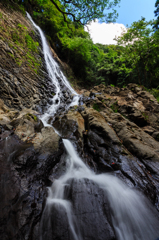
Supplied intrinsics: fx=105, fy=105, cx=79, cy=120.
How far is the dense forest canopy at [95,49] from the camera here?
833cm

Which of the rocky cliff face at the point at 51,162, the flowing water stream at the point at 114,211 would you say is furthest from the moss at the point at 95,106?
the flowing water stream at the point at 114,211

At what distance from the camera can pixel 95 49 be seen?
24734 mm

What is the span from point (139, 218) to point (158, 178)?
1721 mm

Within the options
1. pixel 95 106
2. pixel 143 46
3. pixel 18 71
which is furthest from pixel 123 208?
pixel 143 46

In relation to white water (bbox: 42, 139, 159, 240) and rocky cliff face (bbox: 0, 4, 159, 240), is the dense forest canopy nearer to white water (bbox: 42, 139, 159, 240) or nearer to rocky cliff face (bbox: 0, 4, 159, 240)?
rocky cliff face (bbox: 0, 4, 159, 240)

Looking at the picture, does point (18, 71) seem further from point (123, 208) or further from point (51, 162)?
point (123, 208)

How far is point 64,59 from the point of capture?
21.2 metres

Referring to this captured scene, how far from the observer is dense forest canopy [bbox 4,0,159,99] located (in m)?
8.33

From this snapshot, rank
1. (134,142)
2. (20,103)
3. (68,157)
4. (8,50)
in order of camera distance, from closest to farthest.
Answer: (68,157)
(134,142)
(20,103)
(8,50)

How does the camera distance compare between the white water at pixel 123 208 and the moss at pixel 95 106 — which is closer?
the white water at pixel 123 208

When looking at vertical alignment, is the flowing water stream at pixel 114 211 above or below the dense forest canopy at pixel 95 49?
below

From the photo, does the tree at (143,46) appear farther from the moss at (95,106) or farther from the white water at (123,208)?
the white water at (123,208)

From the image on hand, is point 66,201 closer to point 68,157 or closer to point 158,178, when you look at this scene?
point 68,157

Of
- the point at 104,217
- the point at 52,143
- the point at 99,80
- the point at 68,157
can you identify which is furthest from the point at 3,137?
the point at 99,80
